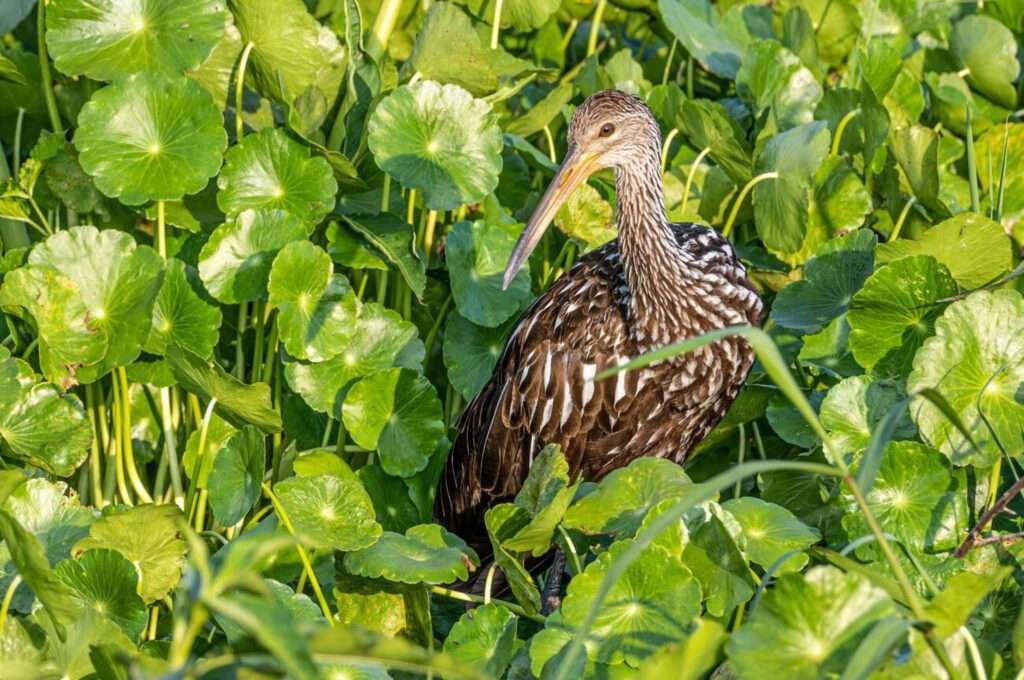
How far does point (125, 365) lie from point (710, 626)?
2093 mm

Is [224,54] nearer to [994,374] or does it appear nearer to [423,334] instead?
[423,334]

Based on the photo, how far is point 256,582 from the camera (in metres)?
2.21

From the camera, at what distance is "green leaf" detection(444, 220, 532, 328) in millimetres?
4422

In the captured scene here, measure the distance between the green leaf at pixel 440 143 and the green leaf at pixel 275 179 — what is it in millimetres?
178

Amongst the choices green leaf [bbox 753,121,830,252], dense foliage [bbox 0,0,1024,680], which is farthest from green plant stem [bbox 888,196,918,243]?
green leaf [bbox 753,121,830,252]

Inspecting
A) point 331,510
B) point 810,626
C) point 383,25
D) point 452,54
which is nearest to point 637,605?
point 810,626

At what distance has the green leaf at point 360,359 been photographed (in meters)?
4.16

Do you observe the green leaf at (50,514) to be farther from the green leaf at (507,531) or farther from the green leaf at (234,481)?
the green leaf at (507,531)

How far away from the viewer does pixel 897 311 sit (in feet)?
13.0

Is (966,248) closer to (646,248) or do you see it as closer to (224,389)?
(646,248)

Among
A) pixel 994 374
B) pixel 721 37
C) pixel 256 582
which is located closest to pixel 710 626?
pixel 256 582

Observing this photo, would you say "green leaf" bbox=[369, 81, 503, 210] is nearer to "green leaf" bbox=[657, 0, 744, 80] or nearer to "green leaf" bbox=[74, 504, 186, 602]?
"green leaf" bbox=[657, 0, 744, 80]

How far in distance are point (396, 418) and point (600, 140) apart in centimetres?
94

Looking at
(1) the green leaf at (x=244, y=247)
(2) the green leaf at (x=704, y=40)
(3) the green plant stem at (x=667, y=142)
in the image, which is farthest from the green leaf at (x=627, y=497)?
(2) the green leaf at (x=704, y=40)
